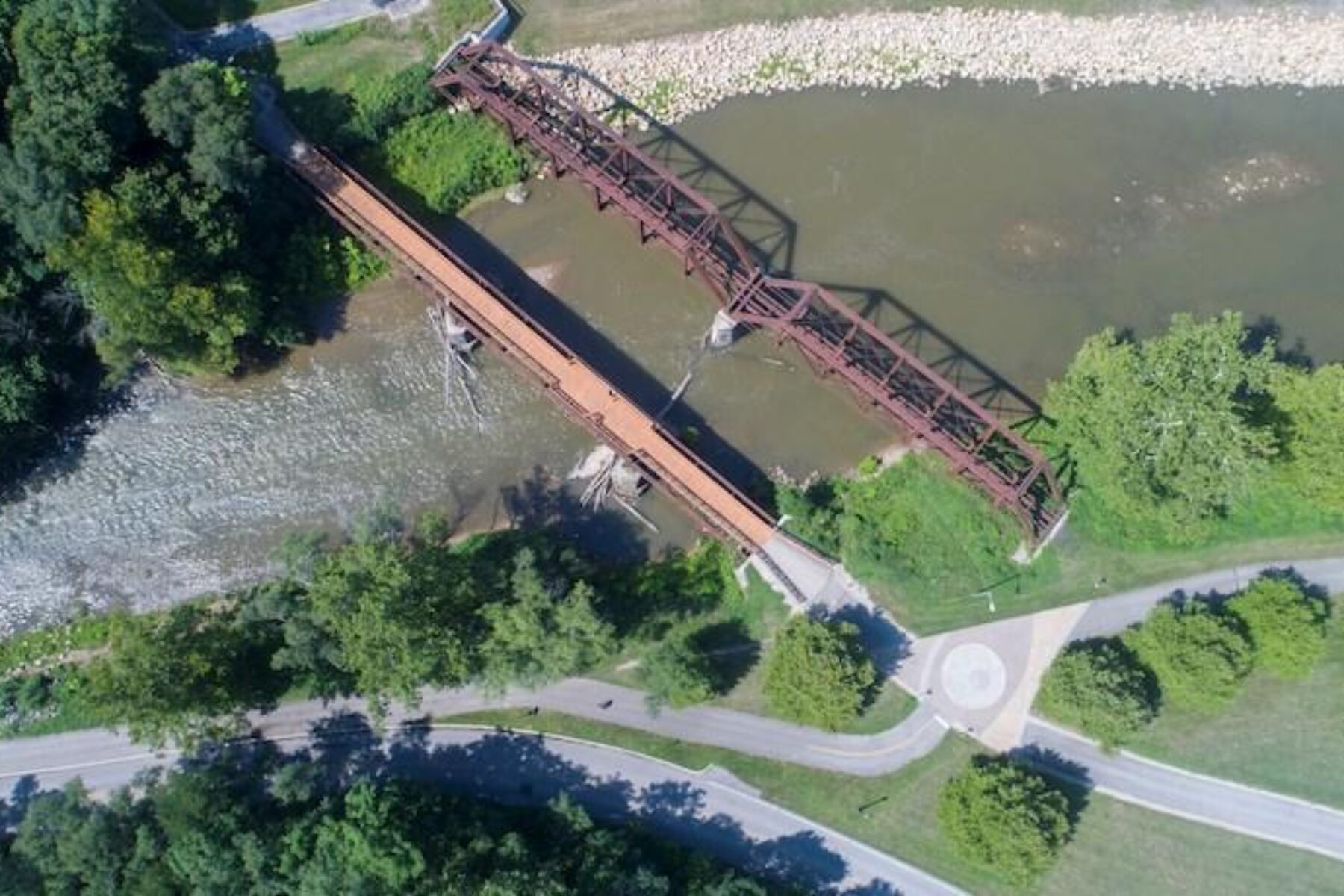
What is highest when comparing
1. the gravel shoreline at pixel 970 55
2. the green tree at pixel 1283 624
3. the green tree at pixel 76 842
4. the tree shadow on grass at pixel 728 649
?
the gravel shoreline at pixel 970 55

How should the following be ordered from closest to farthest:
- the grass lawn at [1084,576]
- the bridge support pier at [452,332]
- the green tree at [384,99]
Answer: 1. the grass lawn at [1084,576]
2. the bridge support pier at [452,332]
3. the green tree at [384,99]

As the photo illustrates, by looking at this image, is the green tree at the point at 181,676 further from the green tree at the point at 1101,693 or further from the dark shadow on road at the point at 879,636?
the green tree at the point at 1101,693

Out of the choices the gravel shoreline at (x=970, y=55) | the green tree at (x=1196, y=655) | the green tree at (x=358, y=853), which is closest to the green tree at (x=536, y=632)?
the green tree at (x=358, y=853)

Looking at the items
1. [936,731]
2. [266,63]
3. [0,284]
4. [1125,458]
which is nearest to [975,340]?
[1125,458]

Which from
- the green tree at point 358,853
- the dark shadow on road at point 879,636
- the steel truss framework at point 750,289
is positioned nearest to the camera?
the green tree at point 358,853

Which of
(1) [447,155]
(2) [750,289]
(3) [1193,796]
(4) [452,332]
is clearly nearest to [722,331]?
(2) [750,289]

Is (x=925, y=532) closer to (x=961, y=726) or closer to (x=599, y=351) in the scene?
(x=961, y=726)
